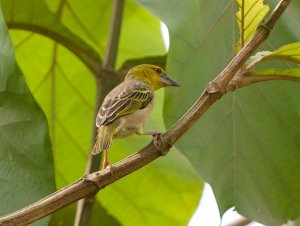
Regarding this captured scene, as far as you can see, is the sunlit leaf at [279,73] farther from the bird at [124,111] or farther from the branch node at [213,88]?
the bird at [124,111]

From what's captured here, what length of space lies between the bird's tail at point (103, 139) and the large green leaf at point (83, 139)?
0.85 metres

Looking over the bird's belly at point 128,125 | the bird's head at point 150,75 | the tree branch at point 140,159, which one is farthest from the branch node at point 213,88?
the bird's head at point 150,75

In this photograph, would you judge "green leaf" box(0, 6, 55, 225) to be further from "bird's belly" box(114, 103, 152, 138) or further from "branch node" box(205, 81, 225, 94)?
"branch node" box(205, 81, 225, 94)

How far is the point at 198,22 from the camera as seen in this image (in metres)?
2.64

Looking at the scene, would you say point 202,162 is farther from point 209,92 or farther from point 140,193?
point 140,193

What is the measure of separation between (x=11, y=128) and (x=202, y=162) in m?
0.64

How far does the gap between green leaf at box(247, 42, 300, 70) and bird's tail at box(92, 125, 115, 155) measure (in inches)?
26.5

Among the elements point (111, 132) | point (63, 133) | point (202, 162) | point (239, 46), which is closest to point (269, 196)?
point (202, 162)

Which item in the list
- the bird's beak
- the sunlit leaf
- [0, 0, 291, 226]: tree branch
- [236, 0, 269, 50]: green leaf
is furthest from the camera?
the bird's beak

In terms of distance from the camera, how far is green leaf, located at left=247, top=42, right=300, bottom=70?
1996mm

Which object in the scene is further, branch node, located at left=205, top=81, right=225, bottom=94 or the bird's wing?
the bird's wing

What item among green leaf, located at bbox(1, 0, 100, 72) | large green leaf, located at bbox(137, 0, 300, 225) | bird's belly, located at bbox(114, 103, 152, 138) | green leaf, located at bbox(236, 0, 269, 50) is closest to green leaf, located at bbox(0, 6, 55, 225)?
bird's belly, located at bbox(114, 103, 152, 138)

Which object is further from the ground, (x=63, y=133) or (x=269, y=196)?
(x=269, y=196)

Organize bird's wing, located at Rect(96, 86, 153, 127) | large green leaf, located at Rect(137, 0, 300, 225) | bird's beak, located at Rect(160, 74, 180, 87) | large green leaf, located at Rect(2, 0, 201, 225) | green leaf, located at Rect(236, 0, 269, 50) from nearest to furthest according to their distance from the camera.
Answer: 1. green leaf, located at Rect(236, 0, 269, 50)
2. large green leaf, located at Rect(137, 0, 300, 225)
3. bird's wing, located at Rect(96, 86, 153, 127)
4. bird's beak, located at Rect(160, 74, 180, 87)
5. large green leaf, located at Rect(2, 0, 201, 225)
